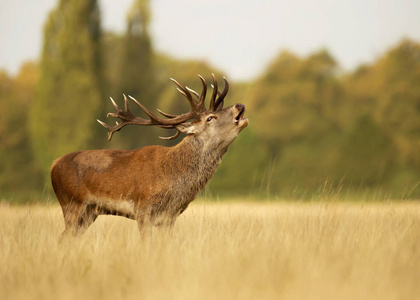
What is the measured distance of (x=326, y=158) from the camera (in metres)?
21.1

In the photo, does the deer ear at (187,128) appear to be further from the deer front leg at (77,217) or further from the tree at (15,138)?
the tree at (15,138)

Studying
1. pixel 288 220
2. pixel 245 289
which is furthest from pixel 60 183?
pixel 245 289

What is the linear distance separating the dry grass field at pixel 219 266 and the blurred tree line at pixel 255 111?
12456 millimetres

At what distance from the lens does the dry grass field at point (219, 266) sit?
3.86 m

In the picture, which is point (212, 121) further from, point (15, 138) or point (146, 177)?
point (15, 138)

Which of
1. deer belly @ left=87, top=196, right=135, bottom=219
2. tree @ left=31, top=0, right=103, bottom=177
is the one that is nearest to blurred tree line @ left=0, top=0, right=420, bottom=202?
tree @ left=31, top=0, right=103, bottom=177

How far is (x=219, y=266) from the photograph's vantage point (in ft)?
14.2

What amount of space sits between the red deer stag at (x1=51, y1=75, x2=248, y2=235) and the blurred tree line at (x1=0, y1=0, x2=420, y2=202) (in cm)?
1180

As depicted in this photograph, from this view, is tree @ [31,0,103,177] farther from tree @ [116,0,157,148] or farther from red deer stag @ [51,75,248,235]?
red deer stag @ [51,75,248,235]


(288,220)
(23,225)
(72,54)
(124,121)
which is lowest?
(23,225)

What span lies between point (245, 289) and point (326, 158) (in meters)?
17.9

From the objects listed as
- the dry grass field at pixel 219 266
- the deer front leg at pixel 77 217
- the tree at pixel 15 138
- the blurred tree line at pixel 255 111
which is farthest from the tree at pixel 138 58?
the dry grass field at pixel 219 266

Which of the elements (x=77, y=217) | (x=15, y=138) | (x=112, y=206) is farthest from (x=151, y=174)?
(x=15, y=138)

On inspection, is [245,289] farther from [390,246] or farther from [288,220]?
[288,220]
